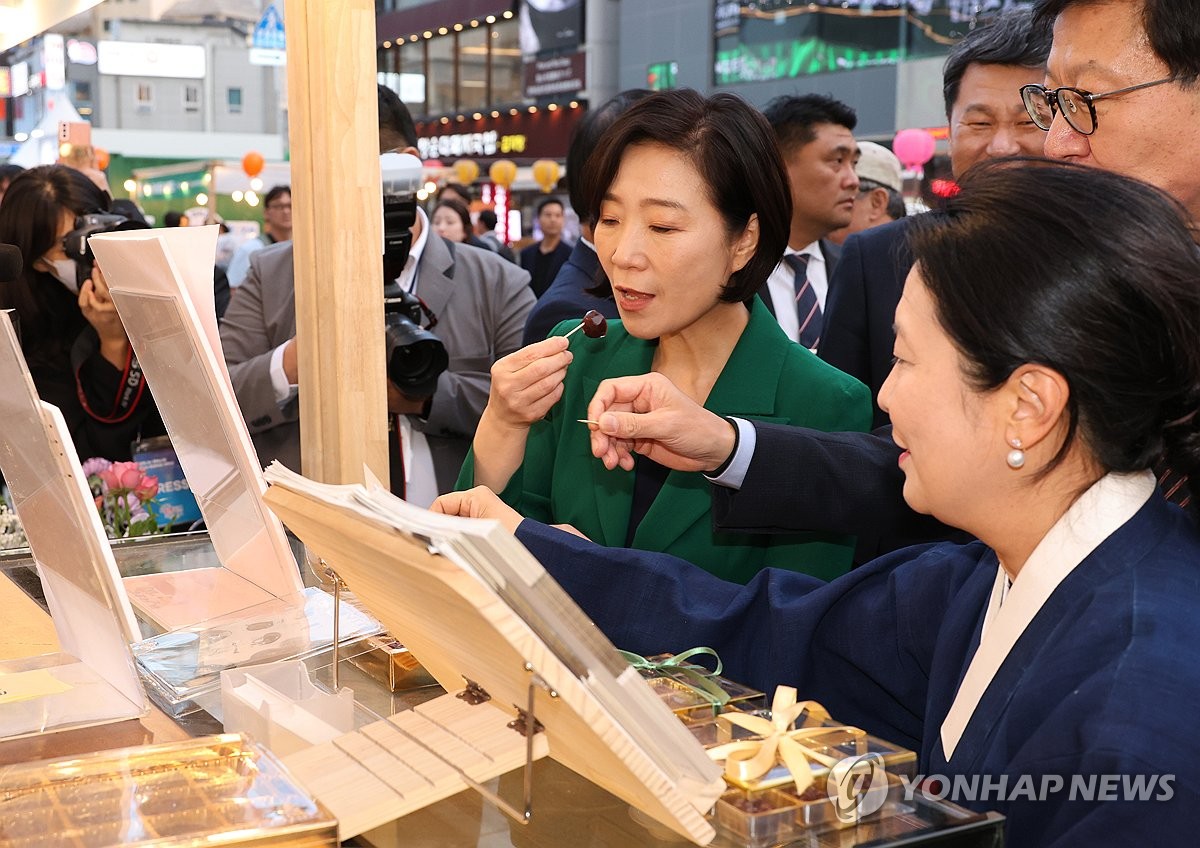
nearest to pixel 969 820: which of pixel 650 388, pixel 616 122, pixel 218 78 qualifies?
pixel 650 388

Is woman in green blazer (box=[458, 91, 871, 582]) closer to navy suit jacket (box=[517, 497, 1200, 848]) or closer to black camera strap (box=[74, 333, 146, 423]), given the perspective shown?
navy suit jacket (box=[517, 497, 1200, 848])

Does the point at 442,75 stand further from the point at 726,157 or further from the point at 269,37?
the point at 726,157

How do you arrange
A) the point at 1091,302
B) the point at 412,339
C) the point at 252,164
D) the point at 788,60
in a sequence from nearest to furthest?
1. the point at 1091,302
2. the point at 412,339
3. the point at 252,164
4. the point at 788,60

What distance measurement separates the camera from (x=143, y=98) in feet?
43.3

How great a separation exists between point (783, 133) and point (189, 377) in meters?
2.53

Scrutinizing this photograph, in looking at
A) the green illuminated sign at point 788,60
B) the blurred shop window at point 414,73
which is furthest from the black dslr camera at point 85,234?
the blurred shop window at point 414,73

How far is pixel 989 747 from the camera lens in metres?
0.95

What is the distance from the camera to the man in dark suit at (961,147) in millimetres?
2133

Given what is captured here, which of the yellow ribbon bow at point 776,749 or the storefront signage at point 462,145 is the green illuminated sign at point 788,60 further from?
the yellow ribbon bow at point 776,749

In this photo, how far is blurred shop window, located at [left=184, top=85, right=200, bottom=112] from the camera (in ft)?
44.1

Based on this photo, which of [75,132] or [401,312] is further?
[75,132]

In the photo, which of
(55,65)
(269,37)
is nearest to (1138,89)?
(269,37)

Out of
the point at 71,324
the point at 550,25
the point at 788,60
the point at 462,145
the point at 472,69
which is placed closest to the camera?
the point at 71,324

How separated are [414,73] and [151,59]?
1352 cm
